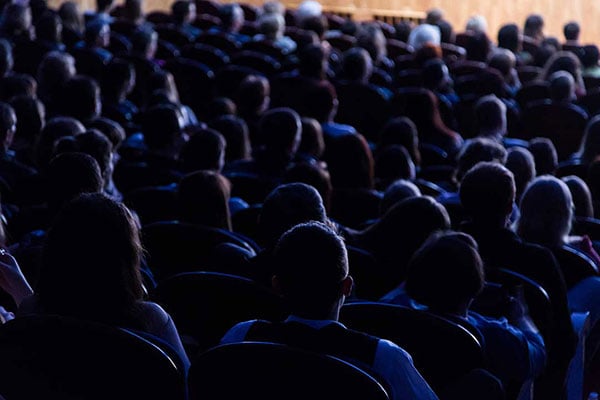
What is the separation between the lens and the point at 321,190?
5.43 m

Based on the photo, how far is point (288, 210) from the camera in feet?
13.8

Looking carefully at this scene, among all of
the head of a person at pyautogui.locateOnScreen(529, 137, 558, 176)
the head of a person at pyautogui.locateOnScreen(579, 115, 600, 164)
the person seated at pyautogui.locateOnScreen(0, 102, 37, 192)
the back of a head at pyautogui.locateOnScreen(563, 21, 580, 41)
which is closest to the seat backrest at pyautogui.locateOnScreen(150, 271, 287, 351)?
the person seated at pyautogui.locateOnScreen(0, 102, 37, 192)

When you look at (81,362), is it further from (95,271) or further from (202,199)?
(202,199)

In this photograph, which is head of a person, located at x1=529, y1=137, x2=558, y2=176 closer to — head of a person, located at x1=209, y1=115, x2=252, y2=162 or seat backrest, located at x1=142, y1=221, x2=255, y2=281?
head of a person, located at x1=209, y1=115, x2=252, y2=162

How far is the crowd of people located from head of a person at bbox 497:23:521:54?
5 cm

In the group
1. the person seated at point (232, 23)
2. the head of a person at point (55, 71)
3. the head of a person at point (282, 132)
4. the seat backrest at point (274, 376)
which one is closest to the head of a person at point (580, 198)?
the head of a person at point (282, 132)

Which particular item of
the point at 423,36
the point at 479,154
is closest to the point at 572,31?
the point at 423,36

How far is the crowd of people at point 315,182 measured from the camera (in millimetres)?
3209

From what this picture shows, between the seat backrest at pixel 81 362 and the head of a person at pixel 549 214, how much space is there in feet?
7.37

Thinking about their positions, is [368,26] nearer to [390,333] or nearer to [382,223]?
[382,223]

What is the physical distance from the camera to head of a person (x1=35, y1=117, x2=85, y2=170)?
5.99m

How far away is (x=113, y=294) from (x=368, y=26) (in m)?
9.59

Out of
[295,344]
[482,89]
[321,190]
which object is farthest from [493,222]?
[482,89]

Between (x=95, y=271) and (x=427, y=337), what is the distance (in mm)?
987
